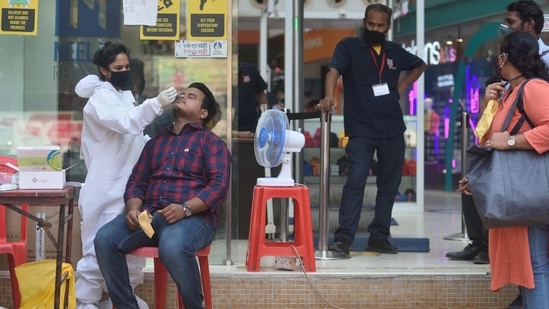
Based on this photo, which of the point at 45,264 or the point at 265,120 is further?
the point at 265,120

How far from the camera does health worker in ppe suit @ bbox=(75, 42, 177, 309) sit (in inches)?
194

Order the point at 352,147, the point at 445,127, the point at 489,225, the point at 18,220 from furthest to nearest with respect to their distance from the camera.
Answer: the point at 445,127 → the point at 352,147 → the point at 18,220 → the point at 489,225

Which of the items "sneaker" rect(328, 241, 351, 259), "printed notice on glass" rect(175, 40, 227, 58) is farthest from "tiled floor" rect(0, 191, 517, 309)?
"printed notice on glass" rect(175, 40, 227, 58)

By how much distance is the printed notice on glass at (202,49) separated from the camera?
5.63 meters

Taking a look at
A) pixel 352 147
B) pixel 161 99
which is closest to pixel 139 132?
pixel 161 99

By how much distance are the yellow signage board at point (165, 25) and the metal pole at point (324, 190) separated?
3.54 ft

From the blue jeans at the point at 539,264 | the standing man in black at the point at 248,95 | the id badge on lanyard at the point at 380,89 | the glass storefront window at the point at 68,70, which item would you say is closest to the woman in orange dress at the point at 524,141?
the blue jeans at the point at 539,264

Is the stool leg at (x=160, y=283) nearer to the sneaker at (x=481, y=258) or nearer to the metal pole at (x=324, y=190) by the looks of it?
the metal pole at (x=324, y=190)

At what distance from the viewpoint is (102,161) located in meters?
4.98

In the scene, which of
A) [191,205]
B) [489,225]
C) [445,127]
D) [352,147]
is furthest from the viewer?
[445,127]

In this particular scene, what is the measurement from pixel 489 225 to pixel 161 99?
5.70ft

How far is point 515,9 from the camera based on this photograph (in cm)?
529

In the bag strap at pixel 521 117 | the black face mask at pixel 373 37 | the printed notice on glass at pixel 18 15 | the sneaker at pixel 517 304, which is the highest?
the printed notice on glass at pixel 18 15

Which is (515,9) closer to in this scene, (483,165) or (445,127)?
(483,165)
